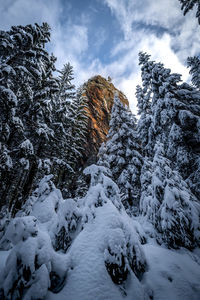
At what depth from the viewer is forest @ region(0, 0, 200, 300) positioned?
2354 mm

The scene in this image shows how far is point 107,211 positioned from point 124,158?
10387 mm

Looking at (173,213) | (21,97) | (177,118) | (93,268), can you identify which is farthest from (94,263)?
(21,97)

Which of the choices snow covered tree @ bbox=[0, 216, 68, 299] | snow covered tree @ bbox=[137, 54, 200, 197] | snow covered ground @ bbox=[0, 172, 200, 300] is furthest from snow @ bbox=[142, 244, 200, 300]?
Answer: snow covered tree @ bbox=[137, 54, 200, 197]

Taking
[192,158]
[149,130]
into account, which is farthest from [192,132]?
[149,130]

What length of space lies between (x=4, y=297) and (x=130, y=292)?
2.01 metres

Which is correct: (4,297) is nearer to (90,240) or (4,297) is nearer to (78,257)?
(78,257)

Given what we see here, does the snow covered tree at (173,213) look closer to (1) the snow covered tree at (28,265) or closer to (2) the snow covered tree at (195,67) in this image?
(1) the snow covered tree at (28,265)

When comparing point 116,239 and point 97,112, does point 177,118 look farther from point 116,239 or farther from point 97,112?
point 97,112

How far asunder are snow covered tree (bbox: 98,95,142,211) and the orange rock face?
1182cm

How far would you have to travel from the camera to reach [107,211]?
140 inches

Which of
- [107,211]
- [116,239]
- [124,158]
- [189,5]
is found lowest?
[116,239]

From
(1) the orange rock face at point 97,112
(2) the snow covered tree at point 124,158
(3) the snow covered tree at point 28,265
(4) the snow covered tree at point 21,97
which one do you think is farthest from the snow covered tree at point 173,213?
(1) the orange rock face at point 97,112

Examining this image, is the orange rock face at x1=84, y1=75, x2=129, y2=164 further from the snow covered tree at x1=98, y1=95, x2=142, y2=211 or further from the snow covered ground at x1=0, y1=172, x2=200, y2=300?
the snow covered ground at x1=0, y1=172, x2=200, y2=300

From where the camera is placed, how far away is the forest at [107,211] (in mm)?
2354
